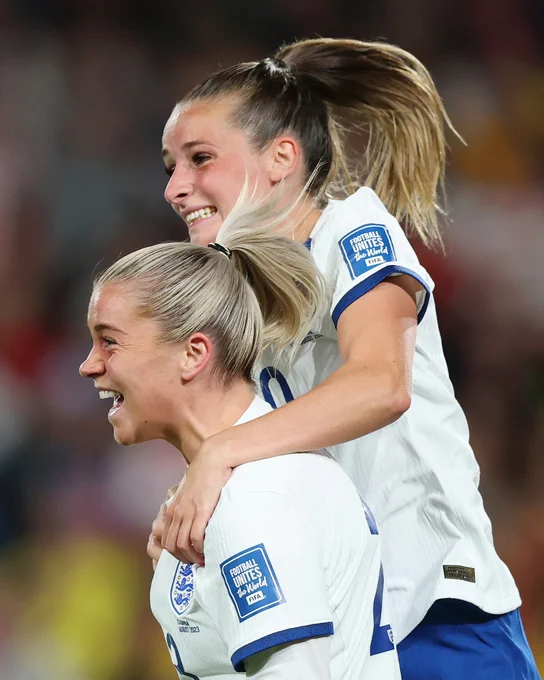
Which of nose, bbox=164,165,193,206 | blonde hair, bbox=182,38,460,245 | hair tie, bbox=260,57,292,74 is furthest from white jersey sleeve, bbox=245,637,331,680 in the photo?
hair tie, bbox=260,57,292,74

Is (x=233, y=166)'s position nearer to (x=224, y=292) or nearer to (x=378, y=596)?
(x=224, y=292)

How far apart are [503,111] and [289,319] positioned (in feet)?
11.7

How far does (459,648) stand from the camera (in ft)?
6.27

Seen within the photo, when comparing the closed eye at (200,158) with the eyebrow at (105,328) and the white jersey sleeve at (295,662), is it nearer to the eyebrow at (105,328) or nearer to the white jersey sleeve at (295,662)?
the eyebrow at (105,328)

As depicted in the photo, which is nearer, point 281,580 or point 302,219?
point 281,580

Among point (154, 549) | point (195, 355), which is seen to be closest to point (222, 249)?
point (195, 355)

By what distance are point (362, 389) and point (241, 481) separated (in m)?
0.36

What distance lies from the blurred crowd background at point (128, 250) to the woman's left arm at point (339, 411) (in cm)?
222

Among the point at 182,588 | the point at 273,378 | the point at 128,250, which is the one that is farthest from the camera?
the point at 128,250

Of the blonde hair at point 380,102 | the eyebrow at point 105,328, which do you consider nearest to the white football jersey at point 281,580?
the eyebrow at point 105,328

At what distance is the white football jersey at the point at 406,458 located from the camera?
1.90 m

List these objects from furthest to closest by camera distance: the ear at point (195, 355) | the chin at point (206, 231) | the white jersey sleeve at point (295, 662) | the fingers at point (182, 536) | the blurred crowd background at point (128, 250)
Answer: the blurred crowd background at point (128, 250), the chin at point (206, 231), the ear at point (195, 355), the fingers at point (182, 536), the white jersey sleeve at point (295, 662)

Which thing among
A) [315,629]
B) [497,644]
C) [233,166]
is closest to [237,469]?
[315,629]

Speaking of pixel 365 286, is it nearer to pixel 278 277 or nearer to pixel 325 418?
pixel 278 277
